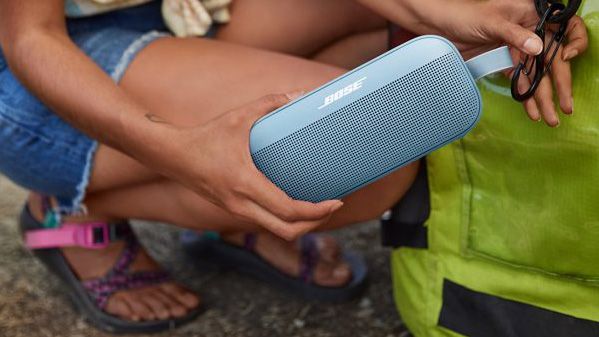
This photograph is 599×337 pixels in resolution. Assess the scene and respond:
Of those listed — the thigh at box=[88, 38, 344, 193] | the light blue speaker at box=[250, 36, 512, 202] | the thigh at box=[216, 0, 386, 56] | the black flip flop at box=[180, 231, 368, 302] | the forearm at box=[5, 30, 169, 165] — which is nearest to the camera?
the light blue speaker at box=[250, 36, 512, 202]

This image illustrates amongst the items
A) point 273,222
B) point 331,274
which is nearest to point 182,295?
point 331,274

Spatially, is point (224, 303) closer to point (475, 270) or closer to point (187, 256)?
point (187, 256)

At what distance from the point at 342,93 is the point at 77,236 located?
641 mm

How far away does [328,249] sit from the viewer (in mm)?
1418

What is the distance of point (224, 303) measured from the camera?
1.35 m

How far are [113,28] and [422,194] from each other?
1.62ft

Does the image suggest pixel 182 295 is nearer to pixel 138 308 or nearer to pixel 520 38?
pixel 138 308

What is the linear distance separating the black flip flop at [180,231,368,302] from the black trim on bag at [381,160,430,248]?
0.22 m

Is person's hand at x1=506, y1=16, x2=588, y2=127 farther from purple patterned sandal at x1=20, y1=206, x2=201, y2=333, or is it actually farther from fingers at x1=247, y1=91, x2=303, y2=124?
purple patterned sandal at x1=20, y1=206, x2=201, y2=333

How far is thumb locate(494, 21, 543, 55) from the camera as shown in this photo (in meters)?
0.82

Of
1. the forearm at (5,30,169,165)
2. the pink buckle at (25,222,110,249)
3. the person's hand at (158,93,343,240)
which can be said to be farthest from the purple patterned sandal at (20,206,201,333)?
the person's hand at (158,93,343,240)

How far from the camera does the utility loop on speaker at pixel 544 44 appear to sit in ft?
2.71

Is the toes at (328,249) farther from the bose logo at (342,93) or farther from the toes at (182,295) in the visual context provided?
the bose logo at (342,93)

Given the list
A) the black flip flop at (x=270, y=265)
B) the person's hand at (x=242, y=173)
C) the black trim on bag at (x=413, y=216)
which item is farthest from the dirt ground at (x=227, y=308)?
the person's hand at (x=242, y=173)
